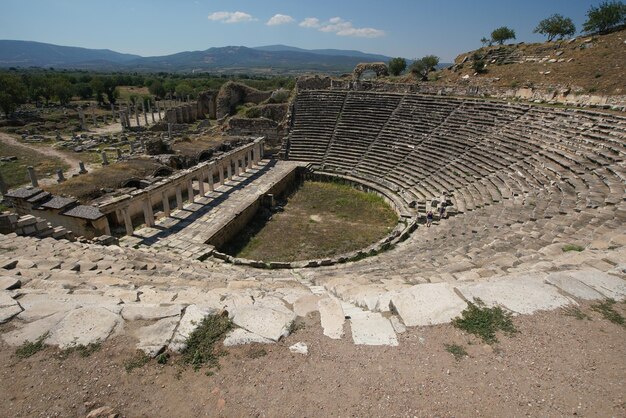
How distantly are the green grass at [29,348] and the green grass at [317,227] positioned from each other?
386 inches

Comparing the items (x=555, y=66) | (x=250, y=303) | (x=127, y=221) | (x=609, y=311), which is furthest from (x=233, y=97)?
(x=609, y=311)

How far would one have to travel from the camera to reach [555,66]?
30062 mm

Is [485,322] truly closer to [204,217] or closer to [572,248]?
[572,248]

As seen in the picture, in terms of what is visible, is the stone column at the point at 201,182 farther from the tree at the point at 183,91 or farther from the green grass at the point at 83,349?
the tree at the point at 183,91

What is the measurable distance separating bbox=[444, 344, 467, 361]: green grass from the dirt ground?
6cm

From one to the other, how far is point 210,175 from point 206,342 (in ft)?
53.5

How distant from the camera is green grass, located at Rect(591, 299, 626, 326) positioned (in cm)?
446

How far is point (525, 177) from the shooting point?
1477cm

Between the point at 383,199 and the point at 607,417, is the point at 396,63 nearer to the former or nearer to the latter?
Result: the point at 383,199

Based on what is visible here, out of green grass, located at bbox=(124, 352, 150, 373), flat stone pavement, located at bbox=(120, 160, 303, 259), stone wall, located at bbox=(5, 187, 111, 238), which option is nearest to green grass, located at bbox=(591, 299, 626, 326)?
green grass, located at bbox=(124, 352, 150, 373)

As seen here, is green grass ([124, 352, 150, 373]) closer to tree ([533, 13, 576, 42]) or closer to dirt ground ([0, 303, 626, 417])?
dirt ground ([0, 303, 626, 417])

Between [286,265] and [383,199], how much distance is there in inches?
371

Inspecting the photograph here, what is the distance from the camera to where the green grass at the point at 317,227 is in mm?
14445

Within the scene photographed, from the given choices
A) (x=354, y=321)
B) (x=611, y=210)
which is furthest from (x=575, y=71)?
(x=354, y=321)
